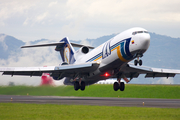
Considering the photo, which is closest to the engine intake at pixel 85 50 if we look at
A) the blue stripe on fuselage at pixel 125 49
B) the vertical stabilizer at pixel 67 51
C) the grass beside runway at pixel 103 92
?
the vertical stabilizer at pixel 67 51

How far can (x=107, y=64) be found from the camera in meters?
30.9

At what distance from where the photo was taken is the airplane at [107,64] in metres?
27.4

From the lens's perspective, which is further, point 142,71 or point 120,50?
point 142,71

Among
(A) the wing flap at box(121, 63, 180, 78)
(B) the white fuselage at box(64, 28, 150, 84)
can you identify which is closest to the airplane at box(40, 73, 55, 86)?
(B) the white fuselage at box(64, 28, 150, 84)

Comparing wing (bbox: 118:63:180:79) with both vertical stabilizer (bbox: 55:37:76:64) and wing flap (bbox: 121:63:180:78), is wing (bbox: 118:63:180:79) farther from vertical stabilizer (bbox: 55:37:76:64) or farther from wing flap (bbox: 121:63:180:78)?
vertical stabilizer (bbox: 55:37:76:64)

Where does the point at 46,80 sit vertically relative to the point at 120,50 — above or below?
below

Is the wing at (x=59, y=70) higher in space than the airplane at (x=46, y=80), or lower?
higher

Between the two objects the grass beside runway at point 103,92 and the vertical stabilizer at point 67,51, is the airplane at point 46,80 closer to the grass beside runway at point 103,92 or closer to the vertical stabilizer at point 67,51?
the grass beside runway at point 103,92

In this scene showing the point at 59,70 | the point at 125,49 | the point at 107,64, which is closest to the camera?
the point at 125,49

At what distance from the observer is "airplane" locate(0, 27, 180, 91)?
27.4 meters

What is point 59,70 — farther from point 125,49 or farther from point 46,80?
point 125,49

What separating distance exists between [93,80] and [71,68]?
4311 millimetres

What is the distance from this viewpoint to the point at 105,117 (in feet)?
55.5

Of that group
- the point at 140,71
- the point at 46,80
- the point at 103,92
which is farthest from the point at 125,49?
the point at 103,92
